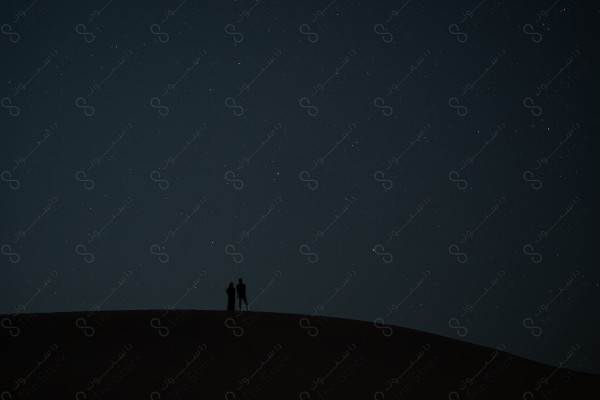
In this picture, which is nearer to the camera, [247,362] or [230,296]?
[247,362]

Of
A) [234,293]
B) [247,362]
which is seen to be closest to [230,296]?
[234,293]

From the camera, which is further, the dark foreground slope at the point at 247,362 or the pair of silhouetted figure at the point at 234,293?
the pair of silhouetted figure at the point at 234,293

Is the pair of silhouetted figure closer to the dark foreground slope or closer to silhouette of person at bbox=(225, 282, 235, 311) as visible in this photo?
silhouette of person at bbox=(225, 282, 235, 311)

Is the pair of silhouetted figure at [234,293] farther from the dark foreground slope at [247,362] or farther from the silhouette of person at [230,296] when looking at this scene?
the dark foreground slope at [247,362]

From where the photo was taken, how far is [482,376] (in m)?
15.2

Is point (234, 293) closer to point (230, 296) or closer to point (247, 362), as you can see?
point (230, 296)

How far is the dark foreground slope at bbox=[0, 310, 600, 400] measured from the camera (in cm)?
1235

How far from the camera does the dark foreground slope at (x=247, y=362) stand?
40.5ft

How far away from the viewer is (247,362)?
555 inches

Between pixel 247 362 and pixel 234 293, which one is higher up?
pixel 234 293

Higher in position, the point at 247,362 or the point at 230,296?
the point at 230,296

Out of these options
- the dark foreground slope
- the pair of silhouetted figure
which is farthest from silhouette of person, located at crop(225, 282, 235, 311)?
the dark foreground slope

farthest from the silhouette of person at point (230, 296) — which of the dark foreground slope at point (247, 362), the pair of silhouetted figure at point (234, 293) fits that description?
the dark foreground slope at point (247, 362)

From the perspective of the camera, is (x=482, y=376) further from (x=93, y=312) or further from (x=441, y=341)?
Result: (x=93, y=312)
